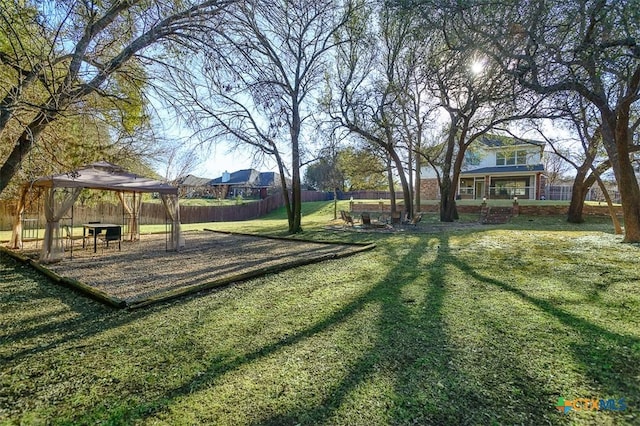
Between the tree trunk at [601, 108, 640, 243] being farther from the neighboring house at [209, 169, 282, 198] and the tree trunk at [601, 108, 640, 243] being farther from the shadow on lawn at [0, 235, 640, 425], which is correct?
the neighboring house at [209, 169, 282, 198]

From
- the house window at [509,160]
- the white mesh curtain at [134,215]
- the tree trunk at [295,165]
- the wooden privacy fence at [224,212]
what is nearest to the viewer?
the white mesh curtain at [134,215]

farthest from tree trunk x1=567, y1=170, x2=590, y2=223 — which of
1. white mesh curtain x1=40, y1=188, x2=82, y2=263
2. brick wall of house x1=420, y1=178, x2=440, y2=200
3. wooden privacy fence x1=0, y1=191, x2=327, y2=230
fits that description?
wooden privacy fence x1=0, y1=191, x2=327, y2=230

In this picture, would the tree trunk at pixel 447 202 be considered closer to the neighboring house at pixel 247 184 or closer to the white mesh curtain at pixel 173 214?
the white mesh curtain at pixel 173 214

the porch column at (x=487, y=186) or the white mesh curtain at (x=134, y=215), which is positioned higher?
the porch column at (x=487, y=186)

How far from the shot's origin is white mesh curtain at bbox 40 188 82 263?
739 centimetres

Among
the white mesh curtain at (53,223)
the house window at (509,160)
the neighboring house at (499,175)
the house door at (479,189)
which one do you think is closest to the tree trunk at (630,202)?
the white mesh curtain at (53,223)

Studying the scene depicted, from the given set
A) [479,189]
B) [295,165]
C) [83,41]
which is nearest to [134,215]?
[295,165]

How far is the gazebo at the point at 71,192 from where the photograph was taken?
7344mm

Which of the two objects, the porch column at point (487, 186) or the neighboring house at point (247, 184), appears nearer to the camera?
the porch column at point (487, 186)

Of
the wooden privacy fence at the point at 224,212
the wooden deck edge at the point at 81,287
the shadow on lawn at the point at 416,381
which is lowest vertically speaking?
the shadow on lawn at the point at 416,381

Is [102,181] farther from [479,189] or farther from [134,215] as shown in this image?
[479,189]

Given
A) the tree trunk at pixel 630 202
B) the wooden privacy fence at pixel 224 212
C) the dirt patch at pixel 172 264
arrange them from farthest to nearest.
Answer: the wooden privacy fence at pixel 224 212 → the tree trunk at pixel 630 202 → the dirt patch at pixel 172 264

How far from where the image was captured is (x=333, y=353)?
3.10 metres

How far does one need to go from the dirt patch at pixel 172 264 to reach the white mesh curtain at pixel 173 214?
358mm
